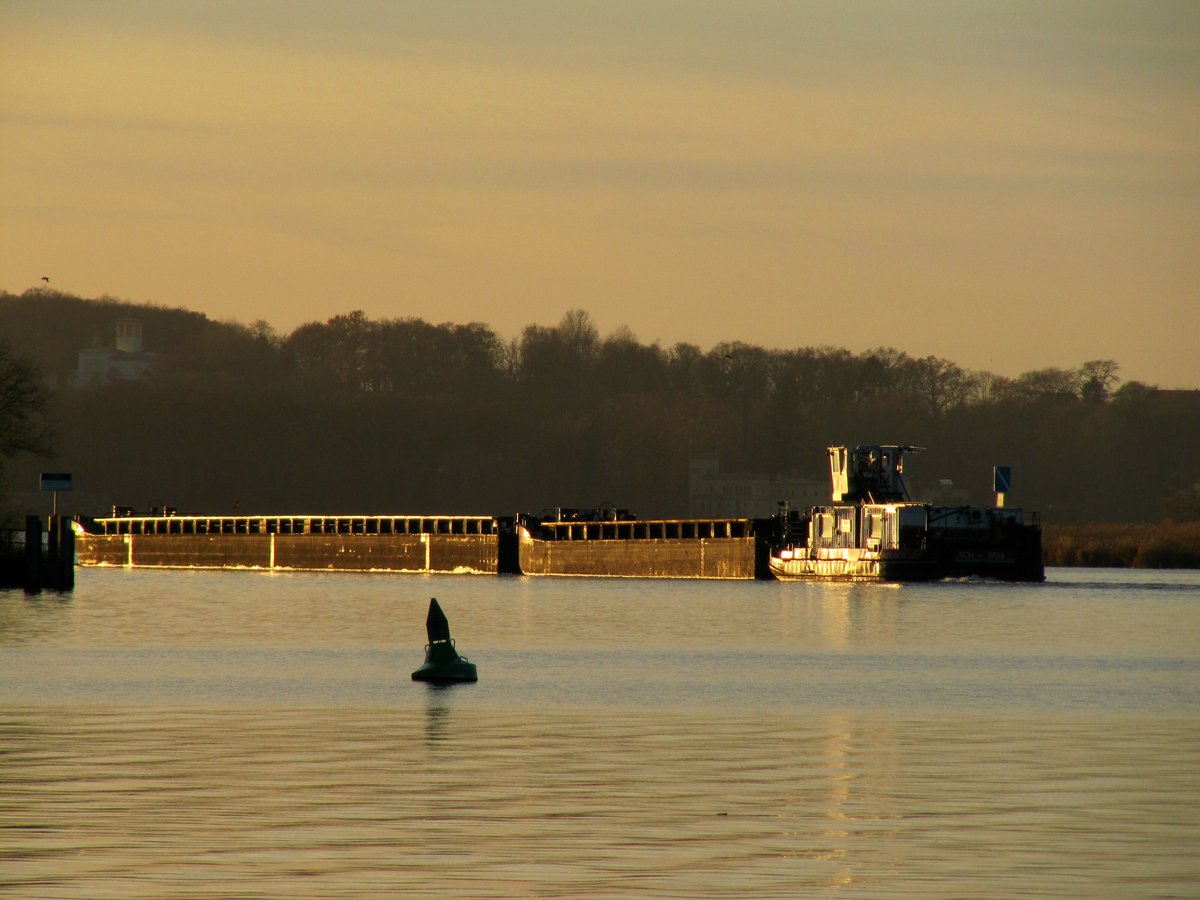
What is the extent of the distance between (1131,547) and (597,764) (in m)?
93.0

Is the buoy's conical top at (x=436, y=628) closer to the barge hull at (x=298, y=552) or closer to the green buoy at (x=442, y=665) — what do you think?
the green buoy at (x=442, y=665)

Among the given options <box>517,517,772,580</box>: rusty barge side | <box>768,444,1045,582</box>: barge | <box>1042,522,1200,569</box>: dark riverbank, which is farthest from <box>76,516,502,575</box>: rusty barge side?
<box>1042,522,1200,569</box>: dark riverbank

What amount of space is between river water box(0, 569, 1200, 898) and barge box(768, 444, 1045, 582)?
28688mm

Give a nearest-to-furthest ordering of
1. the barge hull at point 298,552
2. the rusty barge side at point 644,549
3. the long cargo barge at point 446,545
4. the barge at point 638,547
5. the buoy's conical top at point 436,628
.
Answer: the buoy's conical top at point 436,628 → the rusty barge side at point 644,549 → the barge at point 638,547 → the long cargo barge at point 446,545 → the barge hull at point 298,552

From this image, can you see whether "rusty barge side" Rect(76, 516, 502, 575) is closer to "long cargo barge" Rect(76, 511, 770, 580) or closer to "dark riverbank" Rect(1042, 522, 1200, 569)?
"long cargo barge" Rect(76, 511, 770, 580)

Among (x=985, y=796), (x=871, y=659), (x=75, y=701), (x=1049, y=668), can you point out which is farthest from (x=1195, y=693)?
(x=75, y=701)

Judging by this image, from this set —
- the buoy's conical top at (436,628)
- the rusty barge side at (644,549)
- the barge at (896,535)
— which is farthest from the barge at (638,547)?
the buoy's conical top at (436,628)

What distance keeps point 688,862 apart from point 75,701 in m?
17.1

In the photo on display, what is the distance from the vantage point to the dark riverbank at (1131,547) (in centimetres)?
10825

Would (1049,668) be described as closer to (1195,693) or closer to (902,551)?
(1195,693)

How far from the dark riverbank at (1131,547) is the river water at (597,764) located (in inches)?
2221

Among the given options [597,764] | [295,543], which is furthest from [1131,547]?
[597,764]

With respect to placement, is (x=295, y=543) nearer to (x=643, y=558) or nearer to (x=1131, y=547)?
(x=643, y=558)

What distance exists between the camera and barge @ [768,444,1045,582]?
82438mm
